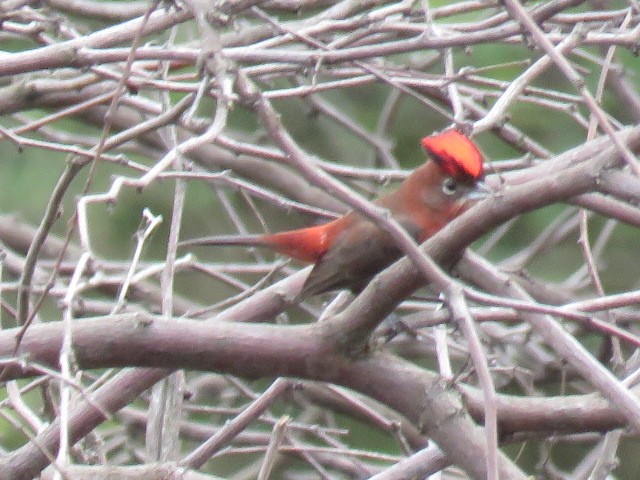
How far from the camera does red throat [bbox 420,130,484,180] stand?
304 centimetres

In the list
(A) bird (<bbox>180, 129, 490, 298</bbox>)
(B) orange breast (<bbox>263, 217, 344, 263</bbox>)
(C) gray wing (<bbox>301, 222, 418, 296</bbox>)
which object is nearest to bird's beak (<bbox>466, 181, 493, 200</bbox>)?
(A) bird (<bbox>180, 129, 490, 298</bbox>)

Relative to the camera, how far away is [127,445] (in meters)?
3.86

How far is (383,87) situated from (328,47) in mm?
3817

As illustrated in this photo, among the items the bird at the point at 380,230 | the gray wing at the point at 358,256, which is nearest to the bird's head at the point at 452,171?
the bird at the point at 380,230

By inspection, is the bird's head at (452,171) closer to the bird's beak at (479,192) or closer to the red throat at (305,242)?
the bird's beak at (479,192)

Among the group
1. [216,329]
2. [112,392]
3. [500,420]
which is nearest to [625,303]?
[500,420]

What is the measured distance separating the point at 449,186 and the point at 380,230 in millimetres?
450

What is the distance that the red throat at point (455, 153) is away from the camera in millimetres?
3039

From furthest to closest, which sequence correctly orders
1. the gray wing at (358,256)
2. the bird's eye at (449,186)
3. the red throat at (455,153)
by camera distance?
the bird's eye at (449,186) → the gray wing at (358,256) → the red throat at (455,153)

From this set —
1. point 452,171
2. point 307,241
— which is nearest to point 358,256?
point 307,241

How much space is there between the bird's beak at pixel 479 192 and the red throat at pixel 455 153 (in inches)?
1.6

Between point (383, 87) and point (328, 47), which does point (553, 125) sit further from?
point (328, 47)

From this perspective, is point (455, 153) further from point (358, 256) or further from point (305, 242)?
point (305, 242)

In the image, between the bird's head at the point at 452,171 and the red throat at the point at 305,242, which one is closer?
the bird's head at the point at 452,171
